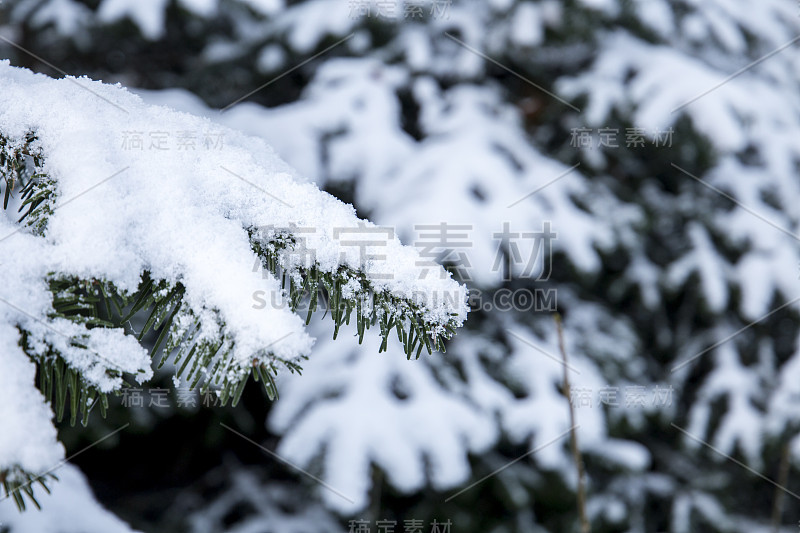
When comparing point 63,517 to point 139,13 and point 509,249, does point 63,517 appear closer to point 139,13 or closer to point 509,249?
point 509,249

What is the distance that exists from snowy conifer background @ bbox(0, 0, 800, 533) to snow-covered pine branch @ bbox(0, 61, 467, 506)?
1020 mm

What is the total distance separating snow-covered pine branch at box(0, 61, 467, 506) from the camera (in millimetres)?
453

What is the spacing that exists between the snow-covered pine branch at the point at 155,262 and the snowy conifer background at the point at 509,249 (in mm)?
1020

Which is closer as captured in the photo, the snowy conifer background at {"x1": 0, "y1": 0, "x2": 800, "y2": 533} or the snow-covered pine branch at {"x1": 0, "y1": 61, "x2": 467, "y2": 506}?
the snow-covered pine branch at {"x1": 0, "y1": 61, "x2": 467, "y2": 506}

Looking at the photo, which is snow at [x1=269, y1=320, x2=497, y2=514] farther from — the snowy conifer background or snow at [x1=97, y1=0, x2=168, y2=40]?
snow at [x1=97, y1=0, x2=168, y2=40]

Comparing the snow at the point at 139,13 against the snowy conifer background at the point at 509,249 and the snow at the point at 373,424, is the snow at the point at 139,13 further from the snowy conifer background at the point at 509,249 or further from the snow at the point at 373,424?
the snow at the point at 373,424

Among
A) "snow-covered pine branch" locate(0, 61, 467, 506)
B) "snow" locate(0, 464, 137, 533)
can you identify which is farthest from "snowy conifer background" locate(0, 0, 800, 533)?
"snow-covered pine branch" locate(0, 61, 467, 506)

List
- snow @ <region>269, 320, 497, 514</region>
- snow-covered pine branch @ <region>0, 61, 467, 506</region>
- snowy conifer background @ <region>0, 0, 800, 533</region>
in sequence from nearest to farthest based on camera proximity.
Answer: snow-covered pine branch @ <region>0, 61, 467, 506</region> < snow @ <region>269, 320, 497, 514</region> < snowy conifer background @ <region>0, 0, 800, 533</region>

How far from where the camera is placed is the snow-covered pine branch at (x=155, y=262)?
45cm

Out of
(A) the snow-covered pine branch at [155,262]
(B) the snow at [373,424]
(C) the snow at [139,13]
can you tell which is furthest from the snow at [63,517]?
(C) the snow at [139,13]

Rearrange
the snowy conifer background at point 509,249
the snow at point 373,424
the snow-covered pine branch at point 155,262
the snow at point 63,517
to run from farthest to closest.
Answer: the snowy conifer background at point 509,249 → the snow at point 373,424 → the snow at point 63,517 → the snow-covered pine branch at point 155,262

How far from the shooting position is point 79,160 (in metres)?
0.54

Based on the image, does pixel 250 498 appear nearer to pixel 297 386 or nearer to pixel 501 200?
pixel 297 386

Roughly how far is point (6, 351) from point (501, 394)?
1.54m
